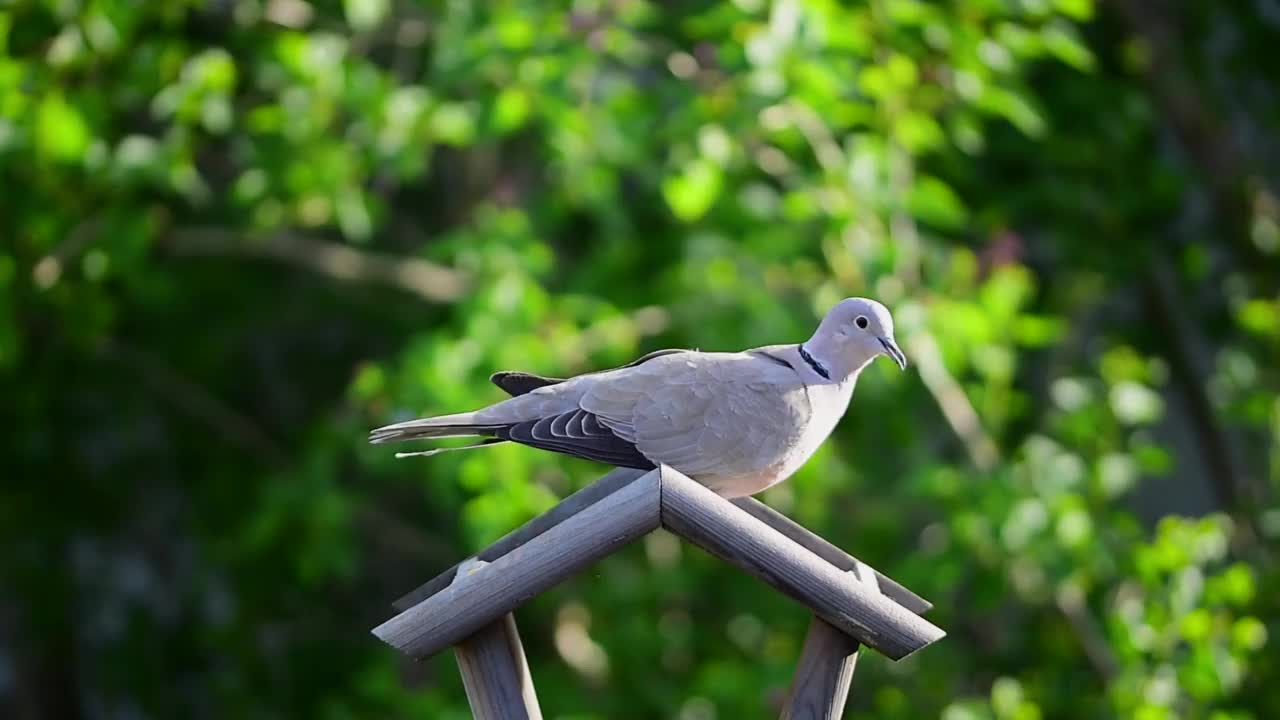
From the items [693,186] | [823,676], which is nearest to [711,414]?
[823,676]

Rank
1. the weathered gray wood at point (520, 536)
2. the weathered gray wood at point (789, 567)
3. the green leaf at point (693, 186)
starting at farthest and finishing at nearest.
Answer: the green leaf at point (693, 186) < the weathered gray wood at point (520, 536) < the weathered gray wood at point (789, 567)

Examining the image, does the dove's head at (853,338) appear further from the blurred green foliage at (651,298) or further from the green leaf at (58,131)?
the green leaf at (58,131)

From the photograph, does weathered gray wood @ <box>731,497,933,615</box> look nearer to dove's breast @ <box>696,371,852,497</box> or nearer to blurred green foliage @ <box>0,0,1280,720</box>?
dove's breast @ <box>696,371,852,497</box>

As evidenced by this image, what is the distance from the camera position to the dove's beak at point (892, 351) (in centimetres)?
196

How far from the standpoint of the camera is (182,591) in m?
6.61

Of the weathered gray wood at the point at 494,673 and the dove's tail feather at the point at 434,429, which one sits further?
the weathered gray wood at the point at 494,673

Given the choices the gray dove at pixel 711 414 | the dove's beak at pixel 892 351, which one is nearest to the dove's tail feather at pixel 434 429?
the gray dove at pixel 711 414

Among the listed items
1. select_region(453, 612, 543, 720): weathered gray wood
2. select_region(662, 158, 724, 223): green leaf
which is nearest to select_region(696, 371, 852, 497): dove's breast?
select_region(453, 612, 543, 720): weathered gray wood

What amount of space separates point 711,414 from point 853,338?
0.21 meters

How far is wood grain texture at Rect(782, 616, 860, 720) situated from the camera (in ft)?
6.97

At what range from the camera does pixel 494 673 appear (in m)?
2.08

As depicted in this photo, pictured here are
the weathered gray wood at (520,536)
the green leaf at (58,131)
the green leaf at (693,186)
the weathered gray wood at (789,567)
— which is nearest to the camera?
the weathered gray wood at (789,567)

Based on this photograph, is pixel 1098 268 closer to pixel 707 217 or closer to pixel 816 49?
pixel 707 217

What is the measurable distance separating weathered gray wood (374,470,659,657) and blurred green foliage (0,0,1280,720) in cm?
183
